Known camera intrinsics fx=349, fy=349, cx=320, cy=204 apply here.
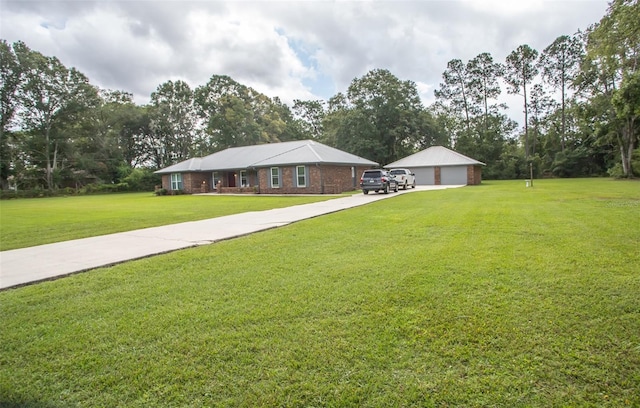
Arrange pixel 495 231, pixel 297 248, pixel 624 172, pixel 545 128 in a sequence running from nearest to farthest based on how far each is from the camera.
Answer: pixel 297 248 < pixel 495 231 < pixel 624 172 < pixel 545 128

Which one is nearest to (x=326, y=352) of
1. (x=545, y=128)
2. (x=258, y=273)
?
(x=258, y=273)

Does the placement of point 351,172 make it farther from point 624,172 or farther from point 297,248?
point 624,172

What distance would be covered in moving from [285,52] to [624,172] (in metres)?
33.5

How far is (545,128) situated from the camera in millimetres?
51625

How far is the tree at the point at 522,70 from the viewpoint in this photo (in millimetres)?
48281

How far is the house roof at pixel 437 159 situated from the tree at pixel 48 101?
4030 cm

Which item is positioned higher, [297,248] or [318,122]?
[318,122]

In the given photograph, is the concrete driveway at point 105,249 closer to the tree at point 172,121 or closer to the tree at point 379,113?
the tree at point 379,113

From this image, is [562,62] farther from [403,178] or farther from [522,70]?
[403,178]

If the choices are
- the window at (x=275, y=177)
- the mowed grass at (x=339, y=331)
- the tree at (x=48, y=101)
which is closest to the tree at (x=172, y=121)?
the tree at (x=48, y=101)

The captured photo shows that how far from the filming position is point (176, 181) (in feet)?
118

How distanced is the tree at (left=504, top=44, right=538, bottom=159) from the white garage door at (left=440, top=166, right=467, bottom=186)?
18.8 metres

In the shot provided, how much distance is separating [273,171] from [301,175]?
9.70ft

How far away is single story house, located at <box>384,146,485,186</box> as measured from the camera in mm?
35372
